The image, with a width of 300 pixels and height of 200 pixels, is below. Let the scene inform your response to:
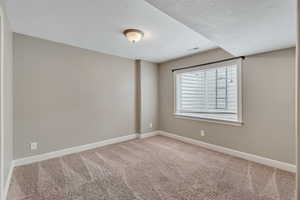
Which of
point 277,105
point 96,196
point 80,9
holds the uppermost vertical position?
point 80,9

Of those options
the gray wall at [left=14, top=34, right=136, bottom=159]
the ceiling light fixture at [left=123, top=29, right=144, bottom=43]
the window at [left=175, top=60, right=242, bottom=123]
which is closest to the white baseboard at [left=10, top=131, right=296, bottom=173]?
the gray wall at [left=14, top=34, right=136, bottom=159]

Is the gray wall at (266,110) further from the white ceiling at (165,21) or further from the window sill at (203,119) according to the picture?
the white ceiling at (165,21)

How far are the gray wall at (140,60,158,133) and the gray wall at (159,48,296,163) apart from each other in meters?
1.82

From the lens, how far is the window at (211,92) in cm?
308

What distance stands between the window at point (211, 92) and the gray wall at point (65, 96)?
162 centimetres

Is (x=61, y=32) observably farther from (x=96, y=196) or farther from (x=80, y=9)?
(x=96, y=196)

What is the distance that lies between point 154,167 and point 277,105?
2.40m

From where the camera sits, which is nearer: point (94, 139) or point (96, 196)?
point (96, 196)

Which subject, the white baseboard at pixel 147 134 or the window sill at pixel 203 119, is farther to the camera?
→ the white baseboard at pixel 147 134

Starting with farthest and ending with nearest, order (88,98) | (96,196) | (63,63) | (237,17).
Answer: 1. (88,98)
2. (63,63)
3. (96,196)
4. (237,17)

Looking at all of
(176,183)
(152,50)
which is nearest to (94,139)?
(176,183)

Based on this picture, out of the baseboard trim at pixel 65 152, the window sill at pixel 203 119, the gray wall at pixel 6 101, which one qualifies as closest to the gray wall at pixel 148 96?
the baseboard trim at pixel 65 152

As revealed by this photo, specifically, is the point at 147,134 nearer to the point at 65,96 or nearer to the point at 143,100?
the point at 143,100

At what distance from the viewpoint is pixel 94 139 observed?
3.43m
